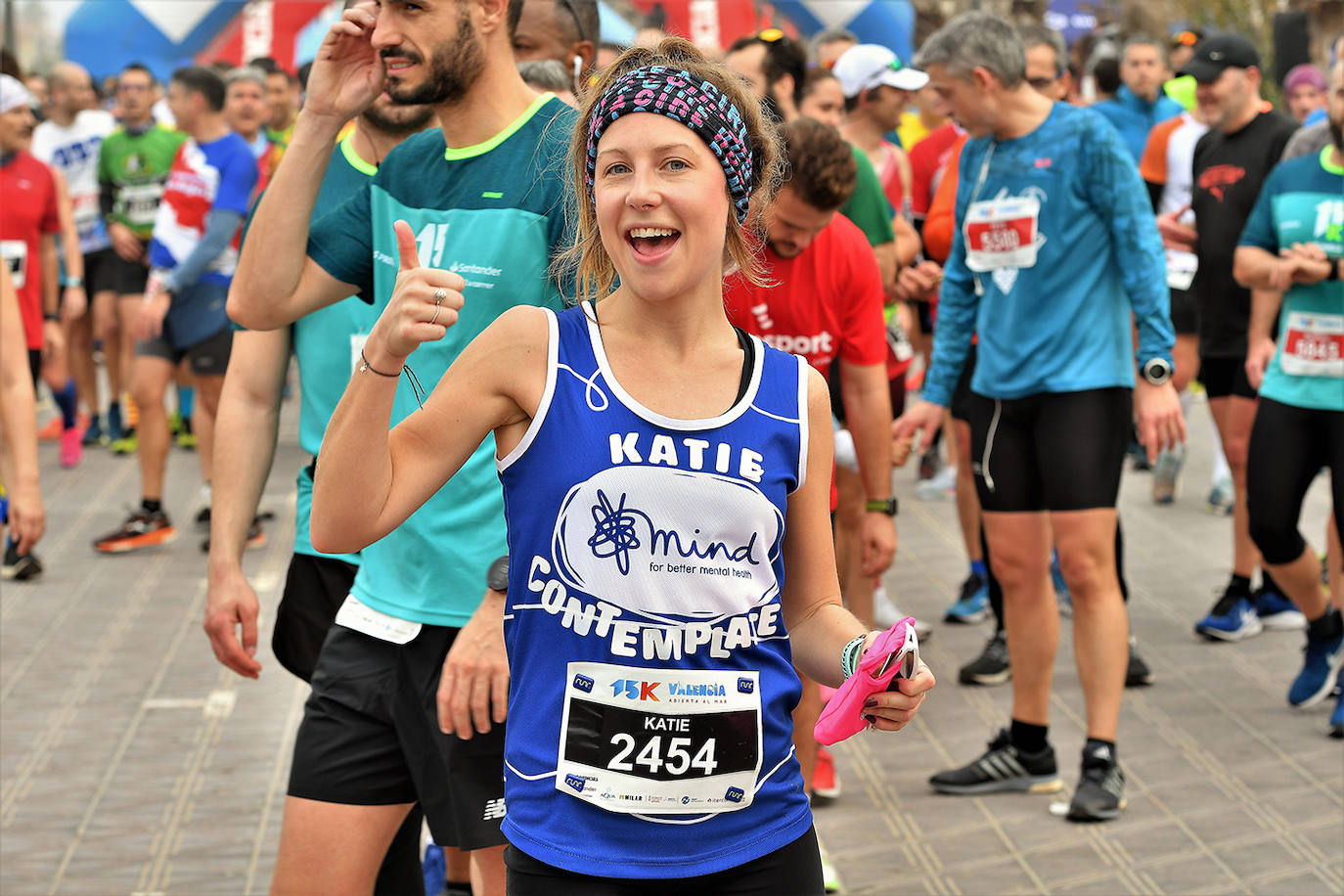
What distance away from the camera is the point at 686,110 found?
2303 mm

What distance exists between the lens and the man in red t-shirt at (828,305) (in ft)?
15.1

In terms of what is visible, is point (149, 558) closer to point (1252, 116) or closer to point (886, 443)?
point (886, 443)

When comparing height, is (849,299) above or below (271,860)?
above

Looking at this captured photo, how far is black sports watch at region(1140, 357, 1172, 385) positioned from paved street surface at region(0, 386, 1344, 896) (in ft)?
4.47

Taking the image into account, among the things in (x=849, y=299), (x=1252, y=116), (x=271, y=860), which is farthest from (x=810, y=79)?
(x=271, y=860)

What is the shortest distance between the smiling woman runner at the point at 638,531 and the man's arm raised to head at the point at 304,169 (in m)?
0.87

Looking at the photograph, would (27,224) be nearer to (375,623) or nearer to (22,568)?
(22,568)

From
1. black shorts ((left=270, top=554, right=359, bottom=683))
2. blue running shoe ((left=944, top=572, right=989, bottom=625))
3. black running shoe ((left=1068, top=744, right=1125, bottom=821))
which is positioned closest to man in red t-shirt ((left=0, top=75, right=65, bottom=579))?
blue running shoe ((left=944, top=572, right=989, bottom=625))

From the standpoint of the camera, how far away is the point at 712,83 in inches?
94.3

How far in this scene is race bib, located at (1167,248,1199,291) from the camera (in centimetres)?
878

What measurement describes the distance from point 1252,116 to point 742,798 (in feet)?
20.9

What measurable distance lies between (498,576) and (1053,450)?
287 centimetres

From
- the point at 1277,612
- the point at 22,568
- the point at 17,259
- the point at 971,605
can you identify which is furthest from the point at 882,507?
the point at 17,259

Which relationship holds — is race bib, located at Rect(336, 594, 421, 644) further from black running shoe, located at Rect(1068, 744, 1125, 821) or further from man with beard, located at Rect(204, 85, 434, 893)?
black running shoe, located at Rect(1068, 744, 1125, 821)
